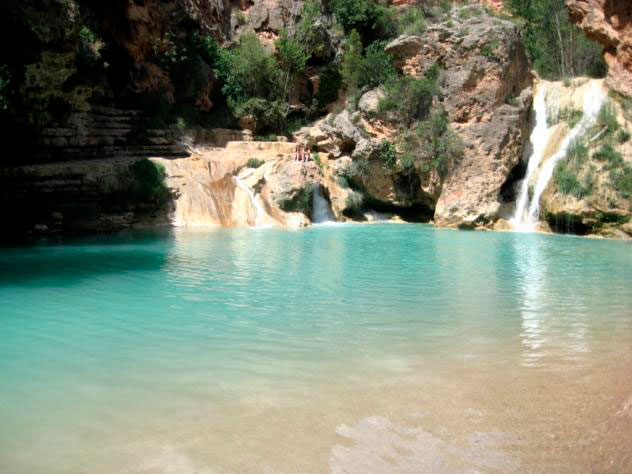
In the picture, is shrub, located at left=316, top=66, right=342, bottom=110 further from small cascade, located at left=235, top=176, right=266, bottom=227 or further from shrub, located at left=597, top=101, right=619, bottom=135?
shrub, located at left=597, top=101, right=619, bottom=135

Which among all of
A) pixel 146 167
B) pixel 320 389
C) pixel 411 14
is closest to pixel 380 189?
pixel 146 167

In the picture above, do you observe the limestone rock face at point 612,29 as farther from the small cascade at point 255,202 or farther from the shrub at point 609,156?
the small cascade at point 255,202

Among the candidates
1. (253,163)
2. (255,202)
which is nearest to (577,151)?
(255,202)

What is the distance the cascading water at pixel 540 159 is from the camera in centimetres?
1970

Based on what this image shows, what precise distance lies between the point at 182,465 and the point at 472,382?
242cm

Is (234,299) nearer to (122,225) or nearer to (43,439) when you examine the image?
(43,439)

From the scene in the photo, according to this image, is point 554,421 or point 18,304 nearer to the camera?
point 554,421

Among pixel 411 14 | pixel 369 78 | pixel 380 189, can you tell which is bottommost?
pixel 380 189

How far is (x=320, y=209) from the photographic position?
79.6 feet

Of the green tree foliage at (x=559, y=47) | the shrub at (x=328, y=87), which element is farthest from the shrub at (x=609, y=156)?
the shrub at (x=328, y=87)

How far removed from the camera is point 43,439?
340cm

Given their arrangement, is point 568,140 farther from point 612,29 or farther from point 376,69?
point 376,69

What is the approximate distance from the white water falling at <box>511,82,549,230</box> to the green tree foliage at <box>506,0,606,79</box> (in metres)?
3.45

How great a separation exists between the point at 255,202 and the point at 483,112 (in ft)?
32.6
